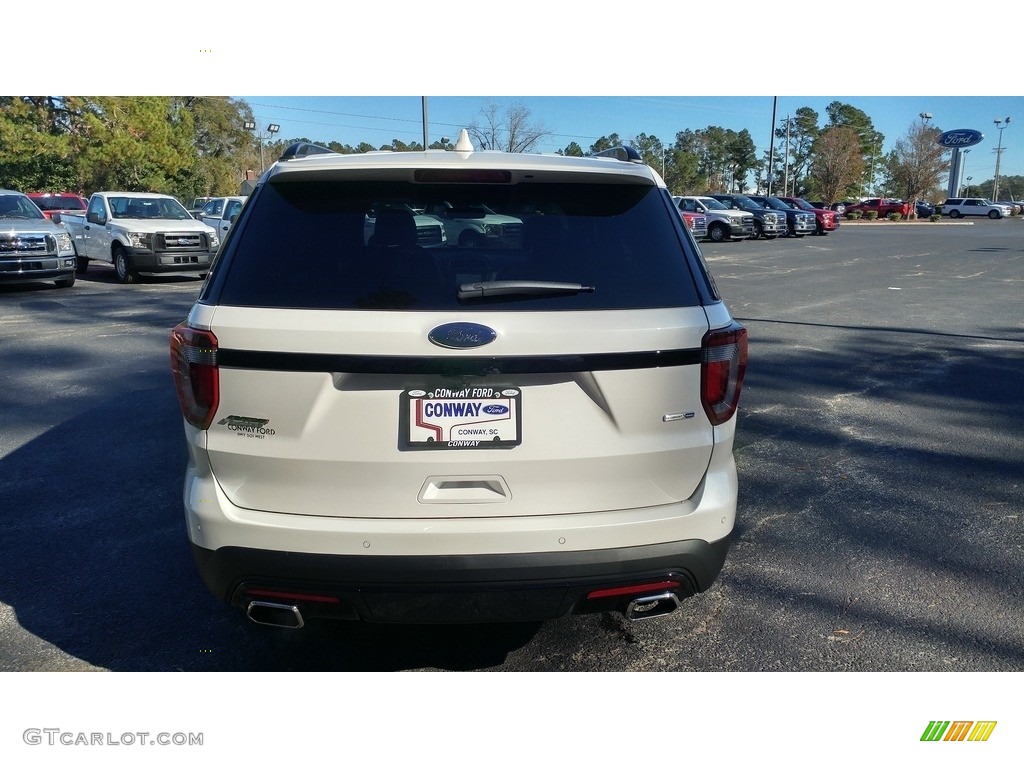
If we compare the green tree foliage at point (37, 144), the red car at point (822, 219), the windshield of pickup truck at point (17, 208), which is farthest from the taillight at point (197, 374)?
the red car at point (822, 219)

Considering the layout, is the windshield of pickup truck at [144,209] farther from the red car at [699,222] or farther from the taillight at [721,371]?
the red car at [699,222]

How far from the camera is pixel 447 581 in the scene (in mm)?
2463

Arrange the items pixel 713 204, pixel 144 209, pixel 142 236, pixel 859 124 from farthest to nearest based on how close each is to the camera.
A: pixel 859 124
pixel 713 204
pixel 144 209
pixel 142 236

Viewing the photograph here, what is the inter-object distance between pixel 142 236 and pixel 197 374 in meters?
15.2

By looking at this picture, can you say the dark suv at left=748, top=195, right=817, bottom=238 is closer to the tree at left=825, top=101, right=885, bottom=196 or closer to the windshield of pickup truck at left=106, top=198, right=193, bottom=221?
the windshield of pickup truck at left=106, top=198, right=193, bottom=221

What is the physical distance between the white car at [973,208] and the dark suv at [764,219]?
46266 mm

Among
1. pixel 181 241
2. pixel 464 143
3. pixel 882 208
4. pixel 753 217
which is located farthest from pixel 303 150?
pixel 882 208

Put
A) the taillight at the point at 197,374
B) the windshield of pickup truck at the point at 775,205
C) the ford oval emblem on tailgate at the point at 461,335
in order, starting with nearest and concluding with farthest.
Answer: the ford oval emblem on tailgate at the point at 461,335 → the taillight at the point at 197,374 → the windshield of pickup truck at the point at 775,205

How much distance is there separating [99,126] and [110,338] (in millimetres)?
30495

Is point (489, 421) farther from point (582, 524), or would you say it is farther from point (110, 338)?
point (110, 338)

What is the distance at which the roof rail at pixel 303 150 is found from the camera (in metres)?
3.22
